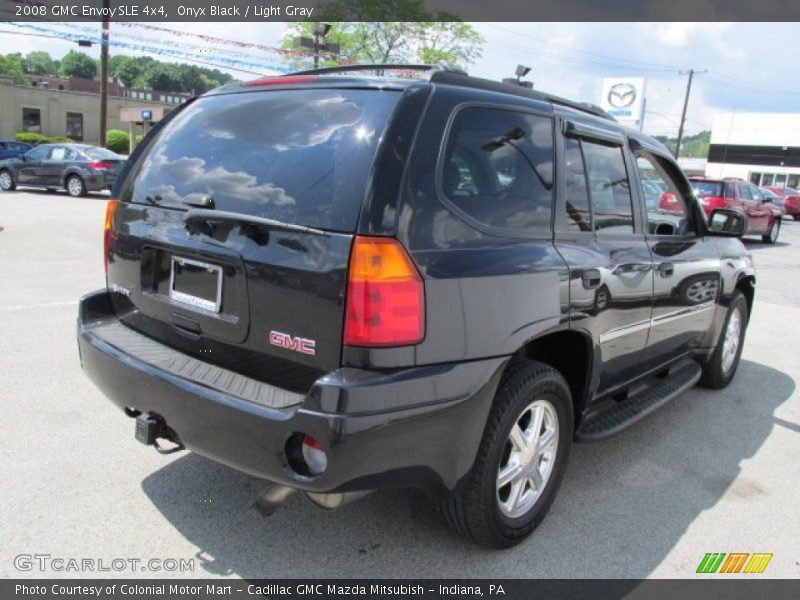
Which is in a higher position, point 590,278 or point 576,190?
point 576,190

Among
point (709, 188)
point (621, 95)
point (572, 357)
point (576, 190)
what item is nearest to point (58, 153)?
point (709, 188)

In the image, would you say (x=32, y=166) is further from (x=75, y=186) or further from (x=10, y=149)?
(x=10, y=149)

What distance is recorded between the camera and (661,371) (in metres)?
4.25

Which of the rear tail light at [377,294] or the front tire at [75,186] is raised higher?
the rear tail light at [377,294]

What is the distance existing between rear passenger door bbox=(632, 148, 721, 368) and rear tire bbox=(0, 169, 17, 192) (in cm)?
2054

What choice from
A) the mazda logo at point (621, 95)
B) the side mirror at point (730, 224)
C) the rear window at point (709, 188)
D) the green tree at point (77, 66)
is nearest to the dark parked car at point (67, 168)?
the rear window at point (709, 188)

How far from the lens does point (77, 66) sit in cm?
13175

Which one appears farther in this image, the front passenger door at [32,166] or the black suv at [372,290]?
the front passenger door at [32,166]

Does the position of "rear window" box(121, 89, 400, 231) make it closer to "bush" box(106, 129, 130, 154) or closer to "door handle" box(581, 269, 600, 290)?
"door handle" box(581, 269, 600, 290)

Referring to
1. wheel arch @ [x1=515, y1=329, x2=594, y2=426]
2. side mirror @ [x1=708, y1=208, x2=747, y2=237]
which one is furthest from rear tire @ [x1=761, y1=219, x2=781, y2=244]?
wheel arch @ [x1=515, y1=329, x2=594, y2=426]

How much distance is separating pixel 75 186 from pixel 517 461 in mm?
19016

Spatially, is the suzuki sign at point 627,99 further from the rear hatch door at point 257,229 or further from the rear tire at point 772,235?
the rear hatch door at point 257,229

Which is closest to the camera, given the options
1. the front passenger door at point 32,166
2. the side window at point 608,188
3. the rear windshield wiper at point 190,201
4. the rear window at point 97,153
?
the rear windshield wiper at point 190,201

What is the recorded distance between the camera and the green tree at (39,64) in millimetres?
131625
